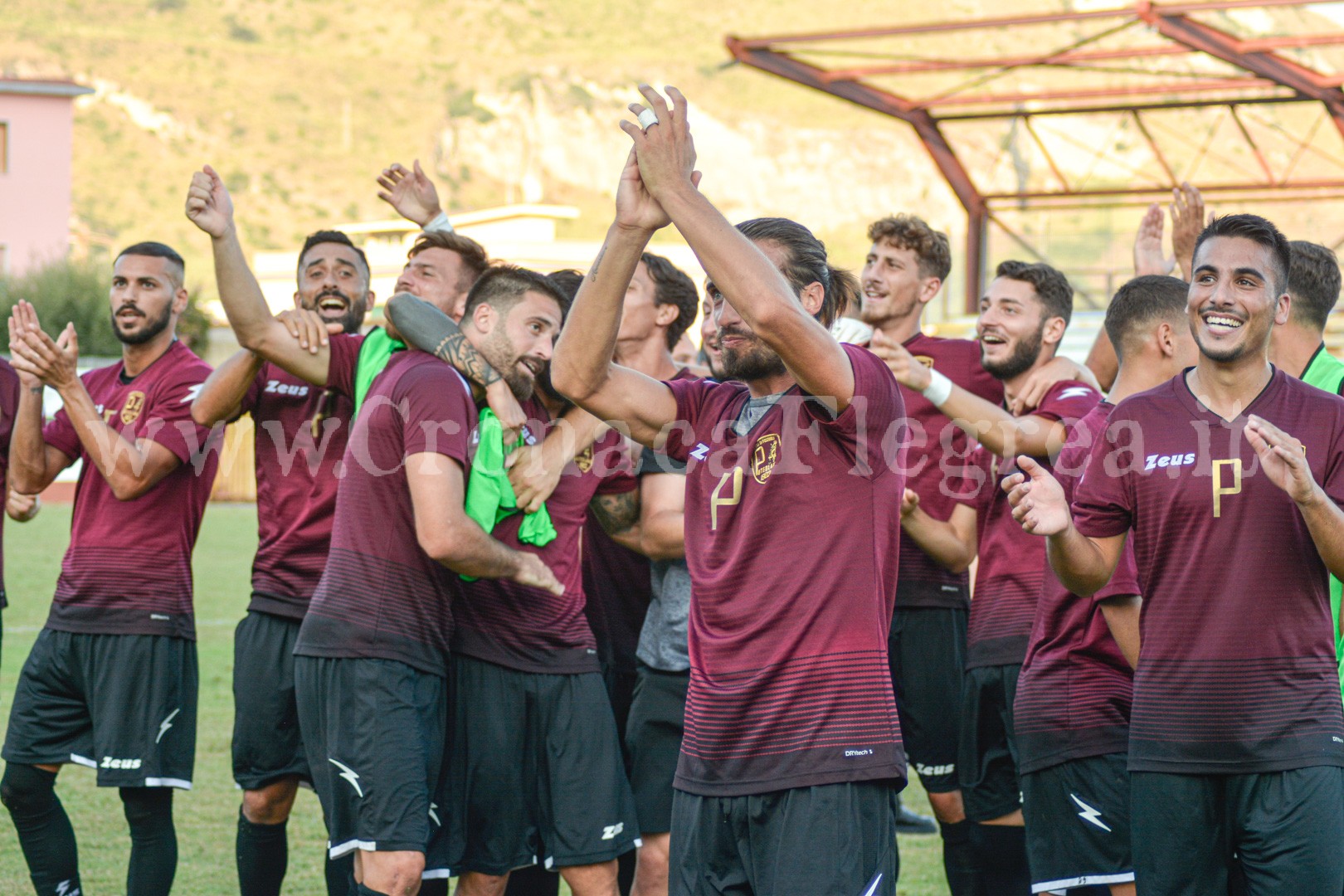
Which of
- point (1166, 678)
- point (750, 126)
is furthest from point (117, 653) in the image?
point (750, 126)

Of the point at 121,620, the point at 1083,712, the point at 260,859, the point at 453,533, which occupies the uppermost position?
the point at 453,533

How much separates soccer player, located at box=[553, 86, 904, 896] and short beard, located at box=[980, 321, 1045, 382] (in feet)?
8.05

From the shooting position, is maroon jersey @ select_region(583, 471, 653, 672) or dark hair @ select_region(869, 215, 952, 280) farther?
dark hair @ select_region(869, 215, 952, 280)

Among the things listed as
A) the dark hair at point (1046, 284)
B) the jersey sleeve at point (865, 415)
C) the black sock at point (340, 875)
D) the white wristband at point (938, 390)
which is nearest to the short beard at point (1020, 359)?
the dark hair at point (1046, 284)

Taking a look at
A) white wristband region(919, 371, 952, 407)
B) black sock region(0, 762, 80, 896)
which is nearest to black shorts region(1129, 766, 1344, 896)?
white wristband region(919, 371, 952, 407)

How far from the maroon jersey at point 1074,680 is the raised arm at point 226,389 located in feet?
10.0

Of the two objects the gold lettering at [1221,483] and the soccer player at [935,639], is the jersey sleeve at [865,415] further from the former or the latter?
the soccer player at [935,639]

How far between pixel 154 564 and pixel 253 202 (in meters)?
92.5

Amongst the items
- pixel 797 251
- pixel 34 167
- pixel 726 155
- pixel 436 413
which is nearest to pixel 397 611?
pixel 436 413

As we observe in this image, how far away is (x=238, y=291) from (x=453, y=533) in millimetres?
1416

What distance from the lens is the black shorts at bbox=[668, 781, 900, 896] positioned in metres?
3.40

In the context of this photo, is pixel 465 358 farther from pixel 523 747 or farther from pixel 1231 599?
pixel 1231 599

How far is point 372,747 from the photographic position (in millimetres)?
4430

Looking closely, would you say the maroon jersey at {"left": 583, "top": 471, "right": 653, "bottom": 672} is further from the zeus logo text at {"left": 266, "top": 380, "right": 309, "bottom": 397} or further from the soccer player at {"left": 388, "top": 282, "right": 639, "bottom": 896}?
the zeus logo text at {"left": 266, "top": 380, "right": 309, "bottom": 397}
